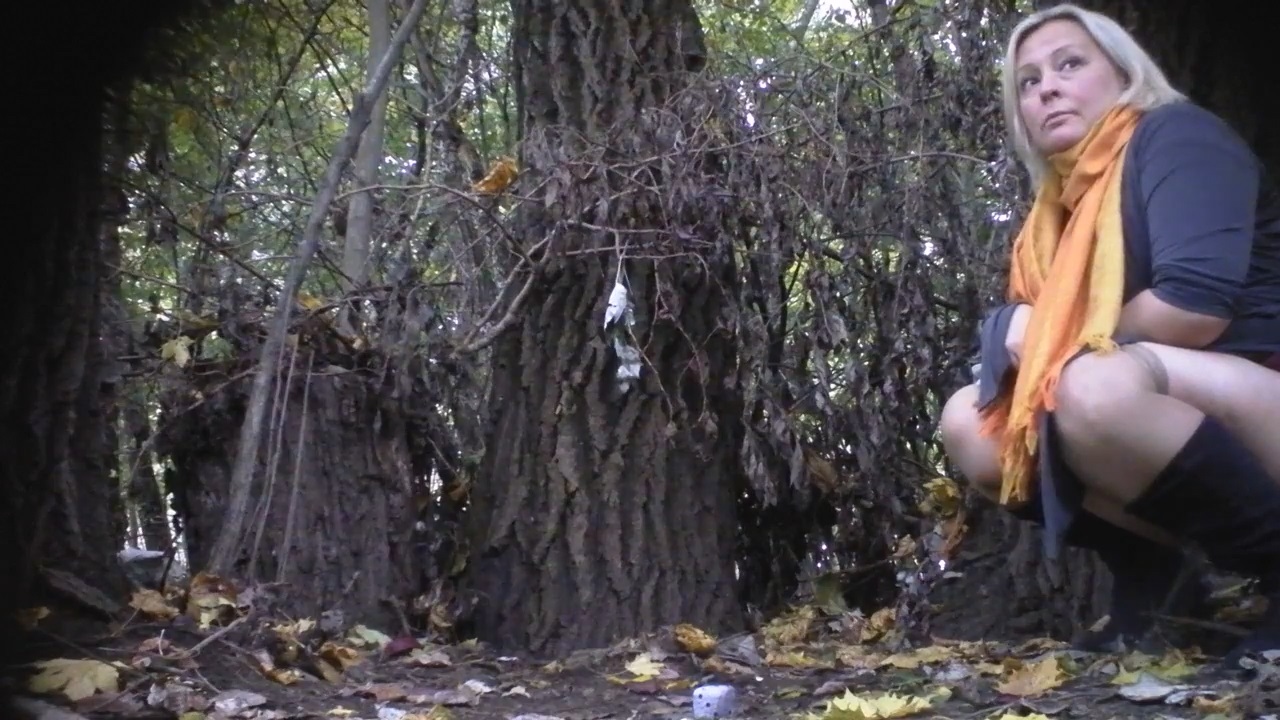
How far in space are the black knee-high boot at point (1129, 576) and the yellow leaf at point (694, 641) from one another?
98 cm

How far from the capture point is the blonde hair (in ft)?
10.7

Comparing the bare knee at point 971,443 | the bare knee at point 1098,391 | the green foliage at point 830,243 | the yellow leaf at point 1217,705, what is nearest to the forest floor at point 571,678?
the yellow leaf at point 1217,705

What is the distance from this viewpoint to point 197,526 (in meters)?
4.38

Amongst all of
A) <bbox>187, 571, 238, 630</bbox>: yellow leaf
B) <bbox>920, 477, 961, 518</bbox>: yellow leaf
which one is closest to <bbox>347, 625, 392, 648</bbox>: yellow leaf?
<bbox>187, 571, 238, 630</bbox>: yellow leaf

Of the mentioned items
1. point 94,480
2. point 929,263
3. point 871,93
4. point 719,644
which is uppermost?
point 871,93

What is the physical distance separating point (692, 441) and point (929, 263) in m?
0.99

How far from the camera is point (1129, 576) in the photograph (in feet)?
11.1

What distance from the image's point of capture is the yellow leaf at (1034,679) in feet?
10.0

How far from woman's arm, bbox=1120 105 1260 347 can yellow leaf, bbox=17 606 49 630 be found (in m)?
2.40

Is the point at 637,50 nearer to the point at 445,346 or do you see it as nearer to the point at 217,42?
the point at 445,346

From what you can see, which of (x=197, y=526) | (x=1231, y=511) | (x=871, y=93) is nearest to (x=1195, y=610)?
(x=1231, y=511)

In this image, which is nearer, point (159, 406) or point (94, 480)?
point (94, 480)

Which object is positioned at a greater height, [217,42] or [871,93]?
[871,93]

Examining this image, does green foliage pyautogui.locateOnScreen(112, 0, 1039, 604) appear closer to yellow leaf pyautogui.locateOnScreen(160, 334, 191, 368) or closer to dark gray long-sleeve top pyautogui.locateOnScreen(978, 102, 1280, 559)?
yellow leaf pyautogui.locateOnScreen(160, 334, 191, 368)
